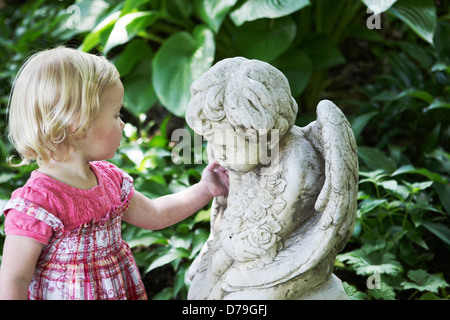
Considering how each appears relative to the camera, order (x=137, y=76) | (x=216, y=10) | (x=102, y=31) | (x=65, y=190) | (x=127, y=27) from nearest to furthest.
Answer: (x=65, y=190) → (x=216, y=10) → (x=127, y=27) → (x=102, y=31) → (x=137, y=76)

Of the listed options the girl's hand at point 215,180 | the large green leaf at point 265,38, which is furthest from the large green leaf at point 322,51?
the girl's hand at point 215,180

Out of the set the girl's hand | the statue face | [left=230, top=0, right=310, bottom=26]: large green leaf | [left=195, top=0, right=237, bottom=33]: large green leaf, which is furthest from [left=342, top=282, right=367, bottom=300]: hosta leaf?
[left=195, top=0, right=237, bottom=33]: large green leaf

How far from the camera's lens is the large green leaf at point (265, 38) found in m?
2.67

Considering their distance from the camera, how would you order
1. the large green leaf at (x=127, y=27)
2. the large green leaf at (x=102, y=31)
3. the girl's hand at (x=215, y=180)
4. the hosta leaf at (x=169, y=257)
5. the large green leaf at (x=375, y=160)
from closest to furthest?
the girl's hand at (x=215, y=180)
the hosta leaf at (x=169, y=257)
the large green leaf at (x=375, y=160)
the large green leaf at (x=127, y=27)
the large green leaf at (x=102, y=31)

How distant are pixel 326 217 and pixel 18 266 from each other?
72cm

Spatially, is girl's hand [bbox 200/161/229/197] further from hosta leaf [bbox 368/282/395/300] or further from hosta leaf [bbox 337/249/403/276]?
→ hosta leaf [bbox 368/282/395/300]

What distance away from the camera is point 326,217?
1.17 meters

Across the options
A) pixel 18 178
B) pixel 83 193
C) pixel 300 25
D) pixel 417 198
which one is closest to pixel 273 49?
pixel 300 25

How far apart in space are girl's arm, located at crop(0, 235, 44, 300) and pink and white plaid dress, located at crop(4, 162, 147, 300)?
0.08 feet

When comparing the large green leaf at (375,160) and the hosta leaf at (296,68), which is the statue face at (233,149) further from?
the hosta leaf at (296,68)

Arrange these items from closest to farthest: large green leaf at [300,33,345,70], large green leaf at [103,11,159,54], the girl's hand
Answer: the girl's hand, large green leaf at [103,11,159,54], large green leaf at [300,33,345,70]

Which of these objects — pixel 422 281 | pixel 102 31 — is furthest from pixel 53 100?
pixel 102 31

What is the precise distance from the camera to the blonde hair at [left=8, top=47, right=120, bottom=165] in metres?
1.24

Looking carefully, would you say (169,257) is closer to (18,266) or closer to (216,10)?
(18,266)
